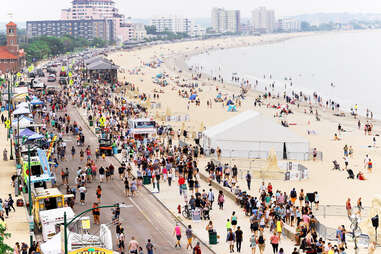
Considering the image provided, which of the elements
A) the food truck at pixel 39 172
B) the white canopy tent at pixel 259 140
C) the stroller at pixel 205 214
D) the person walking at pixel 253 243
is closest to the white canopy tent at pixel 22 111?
the white canopy tent at pixel 259 140

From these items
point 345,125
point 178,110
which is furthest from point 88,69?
point 345,125

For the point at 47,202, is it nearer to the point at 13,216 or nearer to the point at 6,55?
the point at 13,216

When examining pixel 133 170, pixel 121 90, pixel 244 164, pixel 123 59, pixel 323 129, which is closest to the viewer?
pixel 133 170

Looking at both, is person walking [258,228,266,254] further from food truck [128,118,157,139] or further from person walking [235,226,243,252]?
food truck [128,118,157,139]

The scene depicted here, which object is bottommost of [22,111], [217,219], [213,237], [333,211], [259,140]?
[333,211]

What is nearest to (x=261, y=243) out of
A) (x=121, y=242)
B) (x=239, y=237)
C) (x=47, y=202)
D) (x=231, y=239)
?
(x=239, y=237)

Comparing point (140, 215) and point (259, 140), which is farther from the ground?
point (259, 140)

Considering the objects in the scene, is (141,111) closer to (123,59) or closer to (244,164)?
(244,164)

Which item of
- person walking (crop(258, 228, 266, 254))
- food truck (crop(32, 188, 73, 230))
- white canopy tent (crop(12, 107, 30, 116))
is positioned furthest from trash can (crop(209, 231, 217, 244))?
white canopy tent (crop(12, 107, 30, 116))
